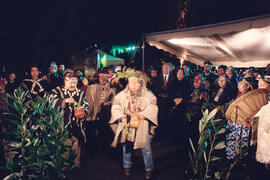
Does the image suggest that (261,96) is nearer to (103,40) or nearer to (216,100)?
(216,100)

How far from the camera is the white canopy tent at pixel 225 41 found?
432 cm

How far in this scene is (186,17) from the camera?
28.5 feet

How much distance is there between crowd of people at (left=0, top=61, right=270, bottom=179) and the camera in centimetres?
384

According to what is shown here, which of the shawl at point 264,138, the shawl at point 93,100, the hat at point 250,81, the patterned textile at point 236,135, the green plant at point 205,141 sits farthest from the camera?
the shawl at point 93,100

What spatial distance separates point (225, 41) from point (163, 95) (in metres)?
2.47

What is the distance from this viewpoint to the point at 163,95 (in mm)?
6219

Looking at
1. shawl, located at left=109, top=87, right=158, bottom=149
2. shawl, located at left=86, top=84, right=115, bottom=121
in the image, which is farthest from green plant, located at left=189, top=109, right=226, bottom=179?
shawl, located at left=86, top=84, right=115, bottom=121

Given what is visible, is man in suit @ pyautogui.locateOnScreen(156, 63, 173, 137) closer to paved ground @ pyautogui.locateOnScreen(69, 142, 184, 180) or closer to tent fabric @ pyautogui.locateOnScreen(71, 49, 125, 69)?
paved ground @ pyautogui.locateOnScreen(69, 142, 184, 180)

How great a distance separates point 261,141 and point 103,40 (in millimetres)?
14299

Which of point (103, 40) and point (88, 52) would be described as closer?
point (88, 52)

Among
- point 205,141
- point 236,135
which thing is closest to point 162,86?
point 236,135

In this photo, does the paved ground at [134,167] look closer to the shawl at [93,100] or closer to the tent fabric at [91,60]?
the shawl at [93,100]

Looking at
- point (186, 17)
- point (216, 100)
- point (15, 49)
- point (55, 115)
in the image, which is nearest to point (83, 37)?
point (15, 49)

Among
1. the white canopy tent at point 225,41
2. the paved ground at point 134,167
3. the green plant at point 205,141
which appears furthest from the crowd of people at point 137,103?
the white canopy tent at point 225,41
